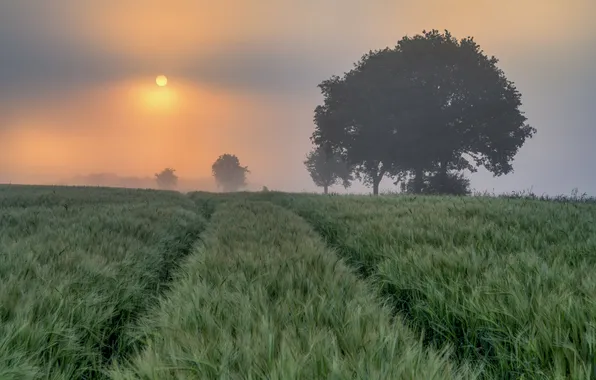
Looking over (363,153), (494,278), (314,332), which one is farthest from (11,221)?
(363,153)

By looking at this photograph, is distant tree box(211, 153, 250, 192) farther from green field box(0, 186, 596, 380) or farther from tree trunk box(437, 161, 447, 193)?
green field box(0, 186, 596, 380)

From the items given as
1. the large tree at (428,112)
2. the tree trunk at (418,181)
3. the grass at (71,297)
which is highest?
the large tree at (428,112)

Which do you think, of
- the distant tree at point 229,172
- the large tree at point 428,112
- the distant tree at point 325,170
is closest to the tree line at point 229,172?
the distant tree at point 229,172

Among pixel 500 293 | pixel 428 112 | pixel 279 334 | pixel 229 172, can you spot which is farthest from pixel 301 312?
pixel 229 172

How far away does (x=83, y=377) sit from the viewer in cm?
267

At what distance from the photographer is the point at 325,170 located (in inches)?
2943

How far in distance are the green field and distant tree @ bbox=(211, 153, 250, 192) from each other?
139952 millimetres

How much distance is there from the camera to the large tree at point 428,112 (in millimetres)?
38094

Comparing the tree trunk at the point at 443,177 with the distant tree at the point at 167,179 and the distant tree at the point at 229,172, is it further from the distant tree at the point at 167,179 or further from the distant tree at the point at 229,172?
the distant tree at the point at 167,179

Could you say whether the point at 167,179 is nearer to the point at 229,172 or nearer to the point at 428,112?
the point at 229,172

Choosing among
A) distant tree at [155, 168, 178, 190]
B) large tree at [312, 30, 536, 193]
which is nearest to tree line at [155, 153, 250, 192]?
distant tree at [155, 168, 178, 190]

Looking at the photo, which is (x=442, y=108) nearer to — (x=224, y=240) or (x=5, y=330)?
(x=224, y=240)

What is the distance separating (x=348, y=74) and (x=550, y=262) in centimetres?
4479

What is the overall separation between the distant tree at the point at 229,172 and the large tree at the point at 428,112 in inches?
4047
